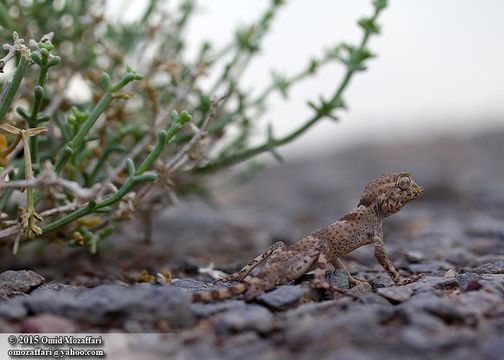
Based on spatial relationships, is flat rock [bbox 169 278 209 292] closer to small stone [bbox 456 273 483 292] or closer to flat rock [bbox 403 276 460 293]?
flat rock [bbox 403 276 460 293]

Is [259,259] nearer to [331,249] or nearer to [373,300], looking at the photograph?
[331,249]

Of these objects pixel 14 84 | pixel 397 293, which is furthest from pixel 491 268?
pixel 14 84

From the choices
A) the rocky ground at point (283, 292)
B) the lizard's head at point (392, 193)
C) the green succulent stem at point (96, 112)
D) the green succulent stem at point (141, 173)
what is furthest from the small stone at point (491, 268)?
the green succulent stem at point (96, 112)

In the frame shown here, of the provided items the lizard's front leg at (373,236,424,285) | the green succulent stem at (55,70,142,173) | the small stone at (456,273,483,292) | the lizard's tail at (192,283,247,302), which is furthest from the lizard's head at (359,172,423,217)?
the green succulent stem at (55,70,142,173)

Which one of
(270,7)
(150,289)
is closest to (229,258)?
(270,7)

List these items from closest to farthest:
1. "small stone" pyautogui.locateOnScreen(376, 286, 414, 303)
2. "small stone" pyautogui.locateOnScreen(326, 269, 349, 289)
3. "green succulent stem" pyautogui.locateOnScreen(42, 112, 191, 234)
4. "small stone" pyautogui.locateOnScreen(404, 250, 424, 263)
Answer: "small stone" pyautogui.locateOnScreen(376, 286, 414, 303), "green succulent stem" pyautogui.locateOnScreen(42, 112, 191, 234), "small stone" pyautogui.locateOnScreen(326, 269, 349, 289), "small stone" pyautogui.locateOnScreen(404, 250, 424, 263)

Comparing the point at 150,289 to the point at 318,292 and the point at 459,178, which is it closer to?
the point at 318,292

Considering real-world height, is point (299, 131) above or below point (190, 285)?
above

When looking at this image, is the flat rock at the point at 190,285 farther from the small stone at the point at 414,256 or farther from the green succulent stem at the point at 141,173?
the small stone at the point at 414,256
